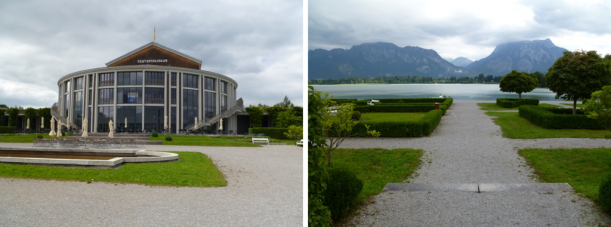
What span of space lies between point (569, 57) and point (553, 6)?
3.14 m


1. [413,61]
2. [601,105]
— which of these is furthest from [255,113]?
[601,105]

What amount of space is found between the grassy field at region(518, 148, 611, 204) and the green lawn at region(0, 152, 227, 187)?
6.82m

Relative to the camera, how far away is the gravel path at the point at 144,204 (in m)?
4.64

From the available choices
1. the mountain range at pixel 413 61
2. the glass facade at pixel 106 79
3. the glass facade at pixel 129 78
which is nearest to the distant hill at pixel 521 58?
the mountain range at pixel 413 61

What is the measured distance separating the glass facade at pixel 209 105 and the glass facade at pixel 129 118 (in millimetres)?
5223

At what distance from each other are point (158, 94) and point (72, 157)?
1817 cm

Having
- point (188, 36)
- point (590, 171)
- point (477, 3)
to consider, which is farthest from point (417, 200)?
point (477, 3)

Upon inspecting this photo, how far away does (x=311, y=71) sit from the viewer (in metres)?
6.11

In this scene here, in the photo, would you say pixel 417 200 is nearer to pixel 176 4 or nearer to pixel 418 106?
pixel 176 4

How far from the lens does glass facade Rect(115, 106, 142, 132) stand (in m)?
23.0

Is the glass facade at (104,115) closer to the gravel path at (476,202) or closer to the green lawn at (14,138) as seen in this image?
the green lawn at (14,138)

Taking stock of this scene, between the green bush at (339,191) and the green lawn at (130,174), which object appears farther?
the green lawn at (130,174)

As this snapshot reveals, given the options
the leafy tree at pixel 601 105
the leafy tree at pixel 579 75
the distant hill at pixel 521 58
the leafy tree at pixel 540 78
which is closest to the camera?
the leafy tree at pixel 601 105

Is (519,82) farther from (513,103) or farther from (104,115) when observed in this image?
(104,115)
